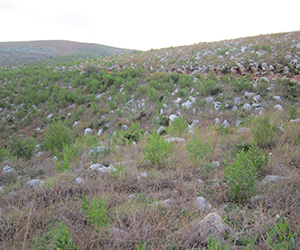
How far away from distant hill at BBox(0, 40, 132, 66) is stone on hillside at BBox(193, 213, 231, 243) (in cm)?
3133

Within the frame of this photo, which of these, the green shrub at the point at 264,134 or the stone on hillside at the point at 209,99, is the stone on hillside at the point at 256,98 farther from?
the green shrub at the point at 264,134

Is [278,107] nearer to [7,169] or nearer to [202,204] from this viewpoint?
[202,204]

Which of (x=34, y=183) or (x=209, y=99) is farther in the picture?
(x=209, y=99)

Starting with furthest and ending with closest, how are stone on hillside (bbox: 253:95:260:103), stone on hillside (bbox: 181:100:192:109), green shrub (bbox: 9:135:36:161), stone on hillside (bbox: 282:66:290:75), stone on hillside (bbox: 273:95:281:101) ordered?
stone on hillside (bbox: 282:66:290:75)
stone on hillside (bbox: 181:100:192:109)
stone on hillside (bbox: 253:95:260:103)
stone on hillside (bbox: 273:95:281:101)
green shrub (bbox: 9:135:36:161)

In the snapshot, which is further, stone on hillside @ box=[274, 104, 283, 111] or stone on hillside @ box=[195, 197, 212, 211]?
stone on hillside @ box=[274, 104, 283, 111]

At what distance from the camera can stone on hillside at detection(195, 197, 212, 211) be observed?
1892mm

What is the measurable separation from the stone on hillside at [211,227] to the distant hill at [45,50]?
3133cm

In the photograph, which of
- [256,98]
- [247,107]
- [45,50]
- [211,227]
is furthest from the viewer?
[45,50]

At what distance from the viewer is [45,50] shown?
141 ft

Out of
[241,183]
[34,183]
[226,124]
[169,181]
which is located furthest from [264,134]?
[34,183]

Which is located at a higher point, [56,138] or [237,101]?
[237,101]

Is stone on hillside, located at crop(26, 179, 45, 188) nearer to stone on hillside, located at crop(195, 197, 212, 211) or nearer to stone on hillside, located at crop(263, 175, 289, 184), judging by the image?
stone on hillside, located at crop(195, 197, 212, 211)

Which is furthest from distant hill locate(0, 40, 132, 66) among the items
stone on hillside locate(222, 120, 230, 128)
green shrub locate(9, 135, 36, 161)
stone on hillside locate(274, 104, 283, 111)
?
stone on hillside locate(274, 104, 283, 111)

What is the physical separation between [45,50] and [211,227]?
52.9m
